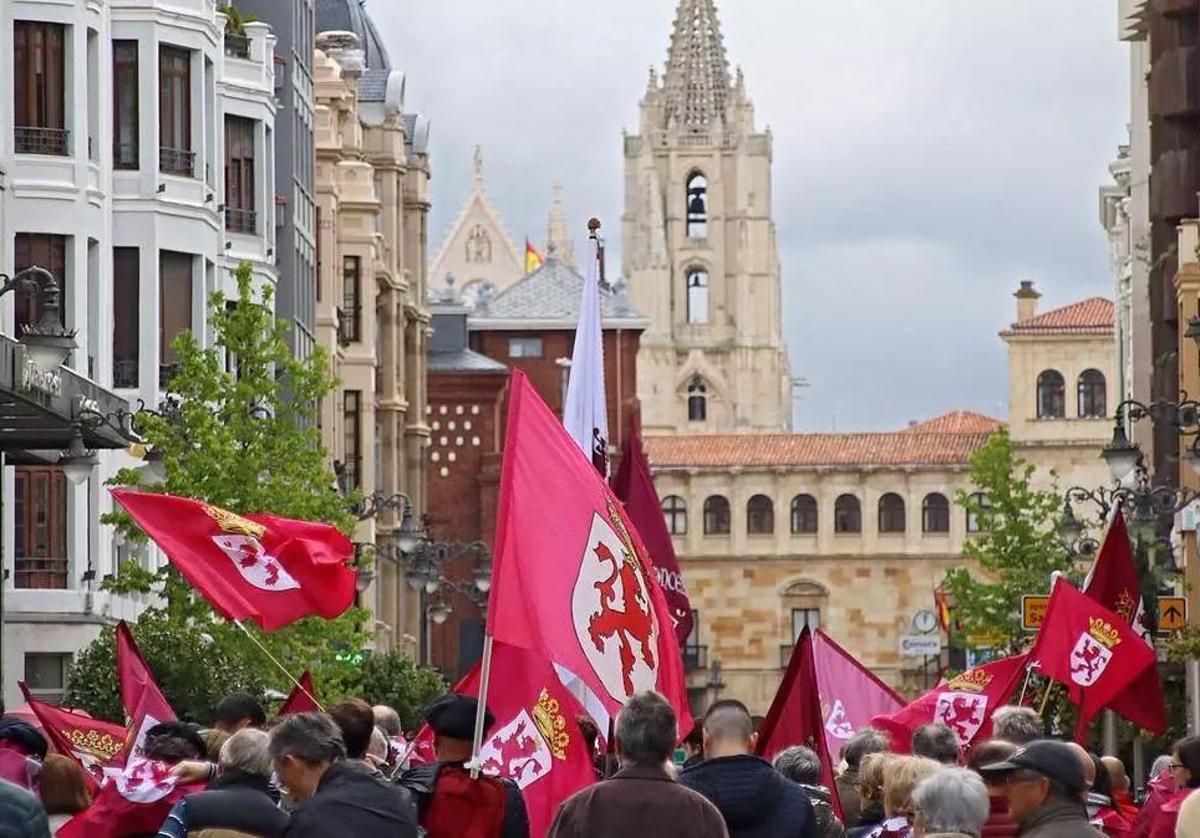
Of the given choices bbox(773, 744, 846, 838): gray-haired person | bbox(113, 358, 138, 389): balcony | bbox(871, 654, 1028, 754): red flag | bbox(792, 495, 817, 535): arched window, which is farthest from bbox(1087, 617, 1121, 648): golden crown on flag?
bbox(792, 495, 817, 535): arched window

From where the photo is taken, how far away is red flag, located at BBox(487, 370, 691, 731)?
15.4 meters

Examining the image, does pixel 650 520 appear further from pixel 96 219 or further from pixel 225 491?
pixel 96 219

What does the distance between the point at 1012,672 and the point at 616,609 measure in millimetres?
7345

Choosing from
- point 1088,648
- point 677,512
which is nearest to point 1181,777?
point 1088,648

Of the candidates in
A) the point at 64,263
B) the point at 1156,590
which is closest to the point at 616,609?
the point at 64,263

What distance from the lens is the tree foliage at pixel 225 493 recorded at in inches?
1446

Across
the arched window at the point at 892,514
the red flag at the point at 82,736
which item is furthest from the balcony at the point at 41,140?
the arched window at the point at 892,514

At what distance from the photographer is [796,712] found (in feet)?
62.0

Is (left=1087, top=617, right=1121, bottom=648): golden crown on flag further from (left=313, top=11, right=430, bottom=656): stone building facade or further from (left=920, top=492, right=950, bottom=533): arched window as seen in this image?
(left=920, top=492, right=950, bottom=533): arched window

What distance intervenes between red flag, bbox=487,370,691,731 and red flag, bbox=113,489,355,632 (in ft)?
15.0

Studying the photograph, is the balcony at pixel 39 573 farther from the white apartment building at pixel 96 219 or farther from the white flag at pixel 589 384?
the white flag at pixel 589 384

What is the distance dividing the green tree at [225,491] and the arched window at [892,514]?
108 meters

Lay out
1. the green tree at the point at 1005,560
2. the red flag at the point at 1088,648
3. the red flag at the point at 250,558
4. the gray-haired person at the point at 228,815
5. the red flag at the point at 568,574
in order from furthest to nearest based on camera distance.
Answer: the green tree at the point at 1005,560 → the red flag at the point at 1088,648 → the red flag at the point at 250,558 → the red flag at the point at 568,574 → the gray-haired person at the point at 228,815

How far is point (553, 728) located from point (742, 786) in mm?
2902
